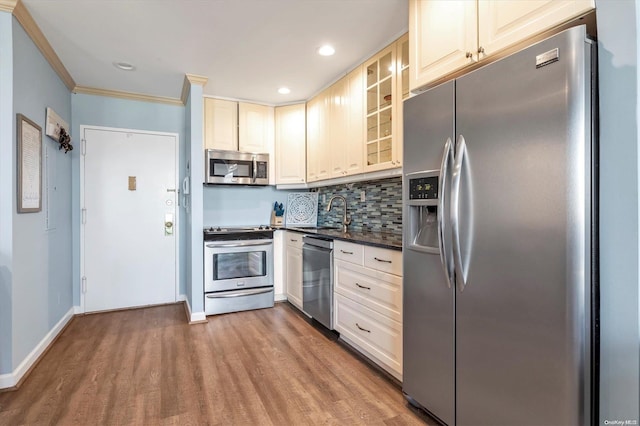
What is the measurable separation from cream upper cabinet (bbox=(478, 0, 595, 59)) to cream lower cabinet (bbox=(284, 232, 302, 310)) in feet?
7.91

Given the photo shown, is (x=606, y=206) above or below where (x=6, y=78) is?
below

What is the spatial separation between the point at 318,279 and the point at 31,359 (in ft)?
7.27

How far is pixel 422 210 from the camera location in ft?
5.85

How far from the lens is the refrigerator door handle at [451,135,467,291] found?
4.75 feet

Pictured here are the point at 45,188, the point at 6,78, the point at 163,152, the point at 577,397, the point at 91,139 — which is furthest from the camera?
the point at 163,152

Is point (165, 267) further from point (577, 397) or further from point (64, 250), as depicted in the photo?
point (577, 397)

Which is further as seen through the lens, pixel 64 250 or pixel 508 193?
pixel 64 250

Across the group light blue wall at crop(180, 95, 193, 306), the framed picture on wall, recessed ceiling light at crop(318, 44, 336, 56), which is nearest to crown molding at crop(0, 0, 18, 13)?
the framed picture on wall

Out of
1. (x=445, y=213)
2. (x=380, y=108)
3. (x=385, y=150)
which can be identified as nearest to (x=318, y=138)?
(x=380, y=108)

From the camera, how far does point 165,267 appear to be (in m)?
3.89

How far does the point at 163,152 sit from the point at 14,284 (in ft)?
7.01

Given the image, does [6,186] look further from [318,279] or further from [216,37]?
[318,279]

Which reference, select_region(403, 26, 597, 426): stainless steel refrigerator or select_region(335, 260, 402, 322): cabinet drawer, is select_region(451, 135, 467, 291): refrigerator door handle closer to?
select_region(403, 26, 597, 426): stainless steel refrigerator

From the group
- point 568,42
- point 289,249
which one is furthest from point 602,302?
point 289,249
